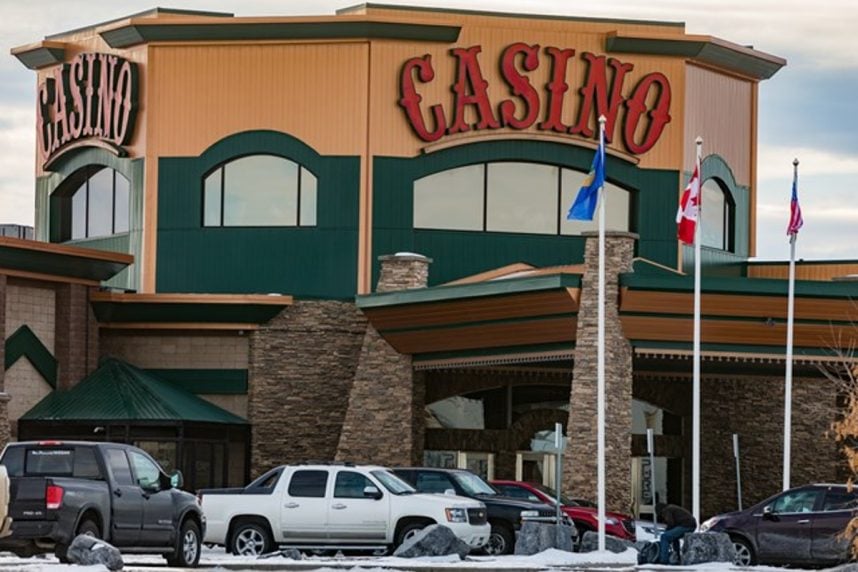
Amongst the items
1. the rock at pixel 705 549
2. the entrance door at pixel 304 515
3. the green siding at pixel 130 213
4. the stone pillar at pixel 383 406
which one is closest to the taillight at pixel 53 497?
the entrance door at pixel 304 515

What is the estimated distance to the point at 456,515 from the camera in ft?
117

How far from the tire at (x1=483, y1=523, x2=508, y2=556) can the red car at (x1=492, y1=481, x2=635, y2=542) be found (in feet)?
5.32

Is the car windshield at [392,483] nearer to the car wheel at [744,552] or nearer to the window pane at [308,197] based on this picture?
the car wheel at [744,552]

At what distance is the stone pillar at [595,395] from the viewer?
1780 inches

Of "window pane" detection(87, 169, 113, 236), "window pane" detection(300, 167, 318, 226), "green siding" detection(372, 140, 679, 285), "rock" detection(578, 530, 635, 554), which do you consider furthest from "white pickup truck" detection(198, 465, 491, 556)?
"window pane" detection(87, 169, 113, 236)

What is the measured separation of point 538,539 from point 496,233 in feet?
63.0

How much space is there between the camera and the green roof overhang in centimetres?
4791

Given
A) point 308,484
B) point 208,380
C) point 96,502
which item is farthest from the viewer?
point 208,380

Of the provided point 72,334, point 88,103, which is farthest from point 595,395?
point 88,103

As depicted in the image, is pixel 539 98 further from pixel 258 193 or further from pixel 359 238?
pixel 258 193

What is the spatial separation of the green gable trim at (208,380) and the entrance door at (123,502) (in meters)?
22.0

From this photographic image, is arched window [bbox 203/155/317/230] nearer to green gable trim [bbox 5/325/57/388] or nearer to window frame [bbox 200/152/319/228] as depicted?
window frame [bbox 200/152/319/228]

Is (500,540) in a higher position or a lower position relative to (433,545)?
lower

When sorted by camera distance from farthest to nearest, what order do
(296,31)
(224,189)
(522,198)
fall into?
(522,198), (224,189), (296,31)
